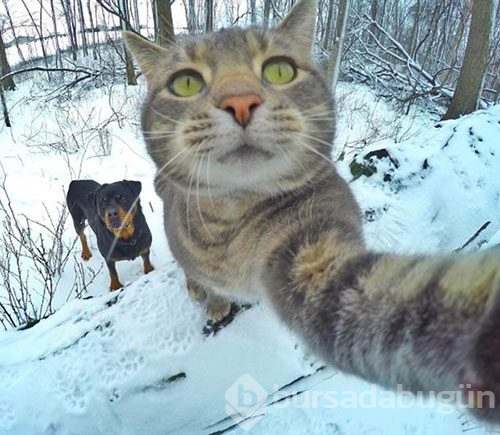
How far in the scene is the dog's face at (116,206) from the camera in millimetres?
3055

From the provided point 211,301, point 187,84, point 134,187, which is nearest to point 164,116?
point 187,84

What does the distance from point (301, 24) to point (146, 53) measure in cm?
59

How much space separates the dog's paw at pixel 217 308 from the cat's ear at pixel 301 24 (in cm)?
108

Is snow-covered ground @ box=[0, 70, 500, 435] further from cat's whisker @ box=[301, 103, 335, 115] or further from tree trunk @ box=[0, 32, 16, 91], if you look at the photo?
tree trunk @ box=[0, 32, 16, 91]

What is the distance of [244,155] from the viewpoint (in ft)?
3.48

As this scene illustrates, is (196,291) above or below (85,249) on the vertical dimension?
above

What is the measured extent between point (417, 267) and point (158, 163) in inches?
38.5

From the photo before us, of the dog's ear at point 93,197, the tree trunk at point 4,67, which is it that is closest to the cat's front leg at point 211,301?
the dog's ear at point 93,197

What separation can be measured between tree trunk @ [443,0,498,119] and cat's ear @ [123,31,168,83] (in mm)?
5022

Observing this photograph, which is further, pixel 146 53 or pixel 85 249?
pixel 85 249

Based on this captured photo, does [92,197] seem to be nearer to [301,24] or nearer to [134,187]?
[134,187]

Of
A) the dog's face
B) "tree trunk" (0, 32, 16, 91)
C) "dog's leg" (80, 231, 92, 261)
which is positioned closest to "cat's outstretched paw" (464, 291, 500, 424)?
the dog's face

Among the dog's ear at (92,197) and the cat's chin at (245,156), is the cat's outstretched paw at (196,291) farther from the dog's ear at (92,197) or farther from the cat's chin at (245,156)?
the dog's ear at (92,197)

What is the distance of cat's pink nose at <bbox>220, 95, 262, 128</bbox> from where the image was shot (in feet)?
3.27
